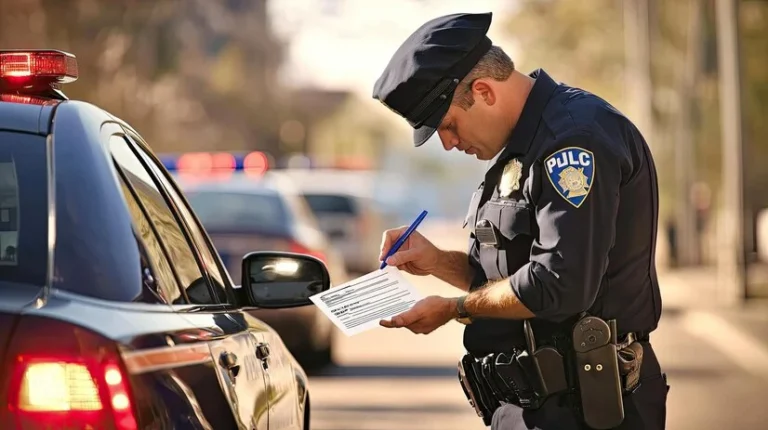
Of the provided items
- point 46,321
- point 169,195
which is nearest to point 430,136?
point 169,195

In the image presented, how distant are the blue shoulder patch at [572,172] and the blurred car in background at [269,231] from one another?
29.3ft

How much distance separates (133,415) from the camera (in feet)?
9.26

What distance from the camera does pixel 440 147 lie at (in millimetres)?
32438

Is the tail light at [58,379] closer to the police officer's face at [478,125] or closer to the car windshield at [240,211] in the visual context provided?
the police officer's face at [478,125]

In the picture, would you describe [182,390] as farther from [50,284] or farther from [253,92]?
[253,92]

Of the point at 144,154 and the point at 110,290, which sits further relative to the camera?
the point at 144,154

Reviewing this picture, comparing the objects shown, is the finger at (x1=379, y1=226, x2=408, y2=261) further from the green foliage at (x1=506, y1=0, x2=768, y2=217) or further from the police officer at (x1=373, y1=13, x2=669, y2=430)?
the green foliage at (x1=506, y1=0, x2=768, y2=217)

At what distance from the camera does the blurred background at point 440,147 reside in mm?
13508

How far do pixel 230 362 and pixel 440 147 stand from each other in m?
28.9

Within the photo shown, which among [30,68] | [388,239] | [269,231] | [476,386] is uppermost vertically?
[30,68]

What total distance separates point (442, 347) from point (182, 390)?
14.2 m

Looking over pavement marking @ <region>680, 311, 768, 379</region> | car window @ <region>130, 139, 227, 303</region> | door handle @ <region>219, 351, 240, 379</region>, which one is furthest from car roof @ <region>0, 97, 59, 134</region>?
pavement marking @ <region>680, 311, 768, 379</region>

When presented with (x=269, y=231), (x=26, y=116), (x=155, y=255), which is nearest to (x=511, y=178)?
(x=155, y=255)

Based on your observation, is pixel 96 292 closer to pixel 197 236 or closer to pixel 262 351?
pixel 262 351
